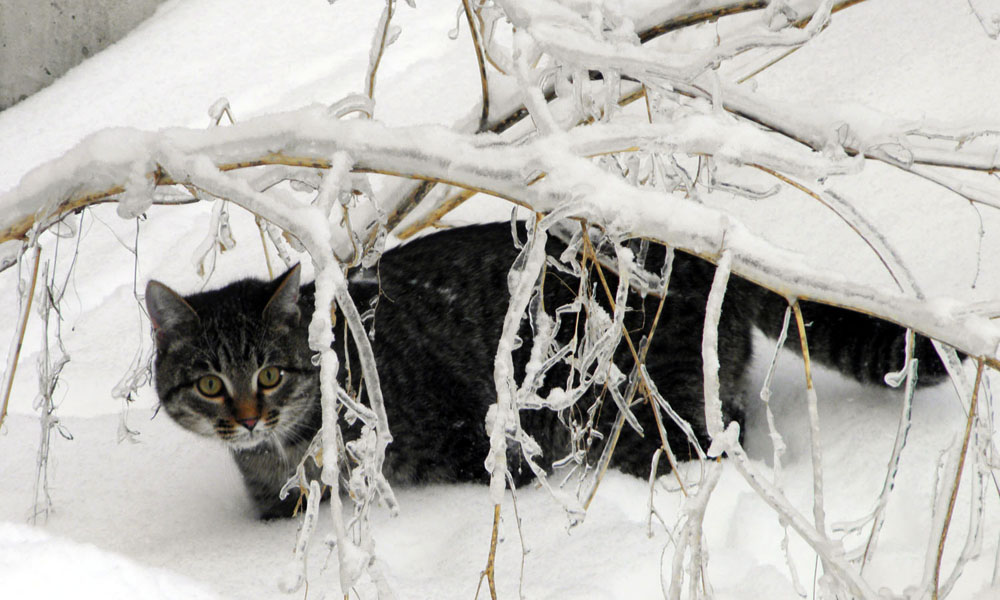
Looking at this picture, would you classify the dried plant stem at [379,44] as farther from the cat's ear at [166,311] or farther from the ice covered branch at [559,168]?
the cat's ear at [166,311]

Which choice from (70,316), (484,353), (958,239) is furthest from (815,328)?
(70,316)

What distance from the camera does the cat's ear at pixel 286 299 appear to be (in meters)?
2.20

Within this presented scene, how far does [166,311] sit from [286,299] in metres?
0.31

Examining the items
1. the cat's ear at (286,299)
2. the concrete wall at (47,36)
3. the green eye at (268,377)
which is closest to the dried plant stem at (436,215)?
the cat's ear at (286,299)

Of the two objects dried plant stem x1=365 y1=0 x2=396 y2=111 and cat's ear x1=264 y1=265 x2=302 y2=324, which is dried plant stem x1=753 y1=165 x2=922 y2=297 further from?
cat's ear x1=264 y1=265 x2=302 y2=324

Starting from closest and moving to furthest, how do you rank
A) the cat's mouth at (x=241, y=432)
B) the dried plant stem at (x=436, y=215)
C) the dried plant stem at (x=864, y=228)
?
1. the dried plant stem at (x=864, y=228)
2. the cat's mouth at (x=241, y=432)
3. the dried plant stem at (x=436, y=215)

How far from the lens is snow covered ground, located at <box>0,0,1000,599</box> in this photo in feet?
5.63

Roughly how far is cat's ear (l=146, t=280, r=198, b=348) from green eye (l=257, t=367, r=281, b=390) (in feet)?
0.75

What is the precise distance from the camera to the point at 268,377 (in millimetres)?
2238

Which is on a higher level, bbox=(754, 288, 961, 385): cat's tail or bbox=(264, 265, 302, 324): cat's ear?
bbox=(264, 265, 302, 324): cat's ear

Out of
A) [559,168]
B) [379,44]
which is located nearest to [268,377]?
[379,44]

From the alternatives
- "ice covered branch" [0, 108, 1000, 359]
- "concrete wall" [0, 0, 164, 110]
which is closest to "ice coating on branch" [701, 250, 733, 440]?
"ice covered branch" [0, 108, 1000, 359]

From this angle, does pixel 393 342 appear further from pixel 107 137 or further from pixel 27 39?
pixel 27 39

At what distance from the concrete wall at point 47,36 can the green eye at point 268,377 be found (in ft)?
10.2
